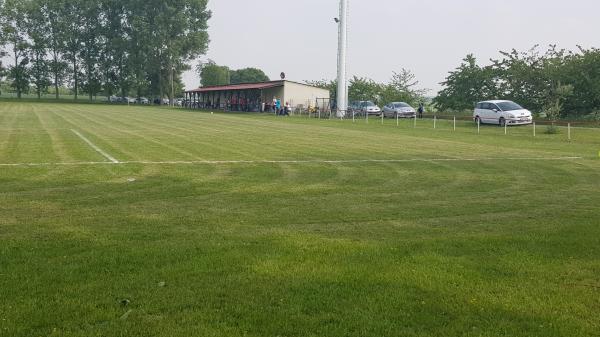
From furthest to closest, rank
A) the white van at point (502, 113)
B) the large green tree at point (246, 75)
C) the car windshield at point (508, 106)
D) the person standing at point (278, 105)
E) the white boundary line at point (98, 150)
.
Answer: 1. the large green tree at point (246, 75)
2. the person standing at point (278, 105)
3. the car windshield at point (508, 106)
4. the white van at point (502, 113)
5. the white boundary line at point (98, 150)

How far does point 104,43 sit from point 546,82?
7423cm

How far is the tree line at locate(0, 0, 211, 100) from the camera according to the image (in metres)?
83.9

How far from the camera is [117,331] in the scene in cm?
393

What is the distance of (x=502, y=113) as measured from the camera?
116ft

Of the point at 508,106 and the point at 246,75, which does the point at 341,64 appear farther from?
the point at 246,75

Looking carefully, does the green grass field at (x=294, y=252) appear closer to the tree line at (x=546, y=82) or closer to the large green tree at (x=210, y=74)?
the tree line at (x=546, y=82)

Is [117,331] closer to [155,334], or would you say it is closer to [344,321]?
[155,334]

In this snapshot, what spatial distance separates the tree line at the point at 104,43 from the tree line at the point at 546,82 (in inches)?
1898

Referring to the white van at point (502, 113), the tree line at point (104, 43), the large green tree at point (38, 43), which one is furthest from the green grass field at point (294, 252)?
the large green tree at point (38, 43)

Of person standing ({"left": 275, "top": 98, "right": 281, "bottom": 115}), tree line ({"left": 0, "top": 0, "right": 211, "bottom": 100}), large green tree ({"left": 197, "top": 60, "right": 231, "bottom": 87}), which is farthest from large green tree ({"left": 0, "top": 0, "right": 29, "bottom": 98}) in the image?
person standing ({"left": 275, "top": 98, "right": 281, "bottom": 115})

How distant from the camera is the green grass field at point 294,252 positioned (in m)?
4.20

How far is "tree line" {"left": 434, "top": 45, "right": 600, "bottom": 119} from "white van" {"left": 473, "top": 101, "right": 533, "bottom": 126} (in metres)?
1.90

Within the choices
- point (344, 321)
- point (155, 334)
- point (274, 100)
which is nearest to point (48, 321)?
point (155, 334)

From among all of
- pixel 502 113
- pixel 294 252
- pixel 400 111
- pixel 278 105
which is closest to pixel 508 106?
pixel 502 113
